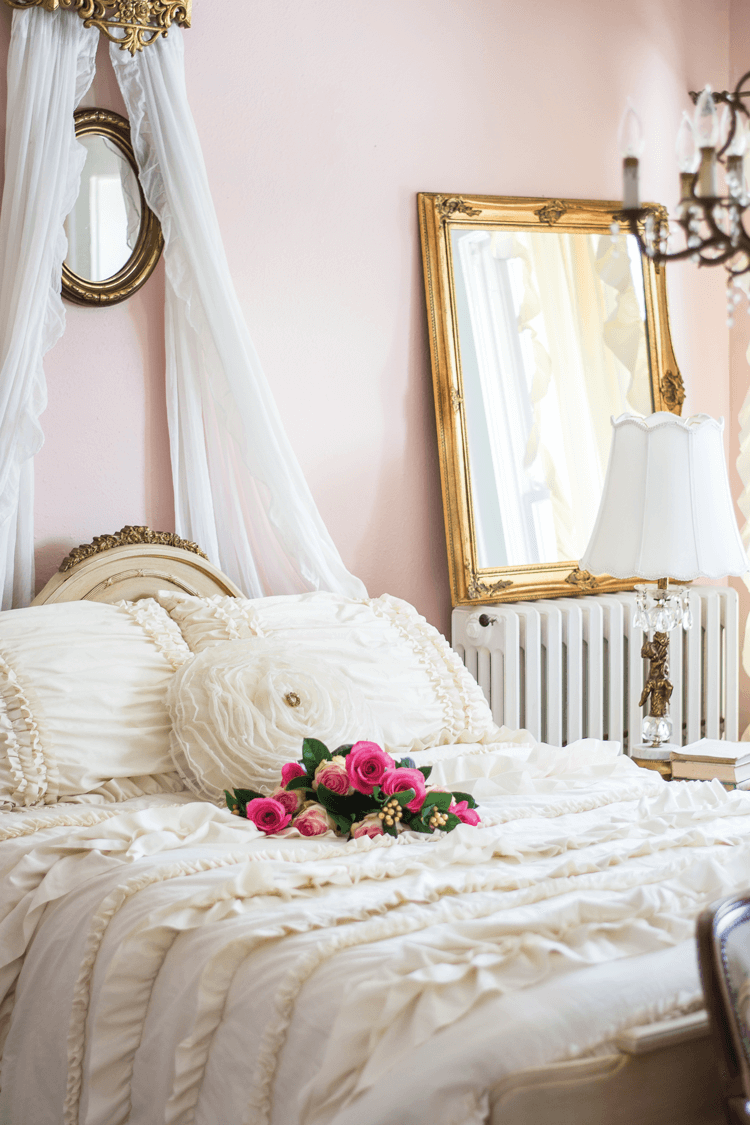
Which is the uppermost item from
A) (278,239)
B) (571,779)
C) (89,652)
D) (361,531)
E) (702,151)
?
(278,239)

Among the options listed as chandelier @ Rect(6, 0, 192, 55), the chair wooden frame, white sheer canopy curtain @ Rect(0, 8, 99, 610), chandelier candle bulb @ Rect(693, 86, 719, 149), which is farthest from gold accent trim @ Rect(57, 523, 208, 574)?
the chair wooden frame

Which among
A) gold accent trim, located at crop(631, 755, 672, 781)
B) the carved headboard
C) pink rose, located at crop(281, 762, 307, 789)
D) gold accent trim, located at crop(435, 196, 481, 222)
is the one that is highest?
gold accent trim, located at crop(435, 196, 481, 222)

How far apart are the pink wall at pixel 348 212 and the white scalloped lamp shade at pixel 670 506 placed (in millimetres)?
677

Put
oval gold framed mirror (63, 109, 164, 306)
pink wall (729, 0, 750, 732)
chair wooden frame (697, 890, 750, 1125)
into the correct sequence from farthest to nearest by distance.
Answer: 1. pink wall (729, 0, 750, 732)
2. oval gold framed mirror (63, 109, 164, 306)
3. chair wooden frame (697, 890, 750, 1125)

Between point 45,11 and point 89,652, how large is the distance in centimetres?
145

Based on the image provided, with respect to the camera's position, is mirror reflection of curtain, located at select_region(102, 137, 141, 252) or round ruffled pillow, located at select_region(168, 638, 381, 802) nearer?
round ruffled pillow, located at select_region(168, 638, 381, 802)

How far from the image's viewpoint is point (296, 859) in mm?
1656

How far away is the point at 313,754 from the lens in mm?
1922

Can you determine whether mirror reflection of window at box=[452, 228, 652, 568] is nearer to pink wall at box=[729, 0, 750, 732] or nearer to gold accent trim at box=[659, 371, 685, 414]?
gold accent trim at box=[659, 371, 685, 414]

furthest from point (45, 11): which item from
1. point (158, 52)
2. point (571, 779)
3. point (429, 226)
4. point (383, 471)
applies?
point (571, 779)

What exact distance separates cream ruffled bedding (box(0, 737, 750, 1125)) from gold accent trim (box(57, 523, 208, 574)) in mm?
671

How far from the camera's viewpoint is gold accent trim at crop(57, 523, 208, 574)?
245 cm

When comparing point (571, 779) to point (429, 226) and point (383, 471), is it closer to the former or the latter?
point (383, 471)

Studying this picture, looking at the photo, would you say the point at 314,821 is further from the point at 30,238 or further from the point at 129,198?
the point at 129,198
